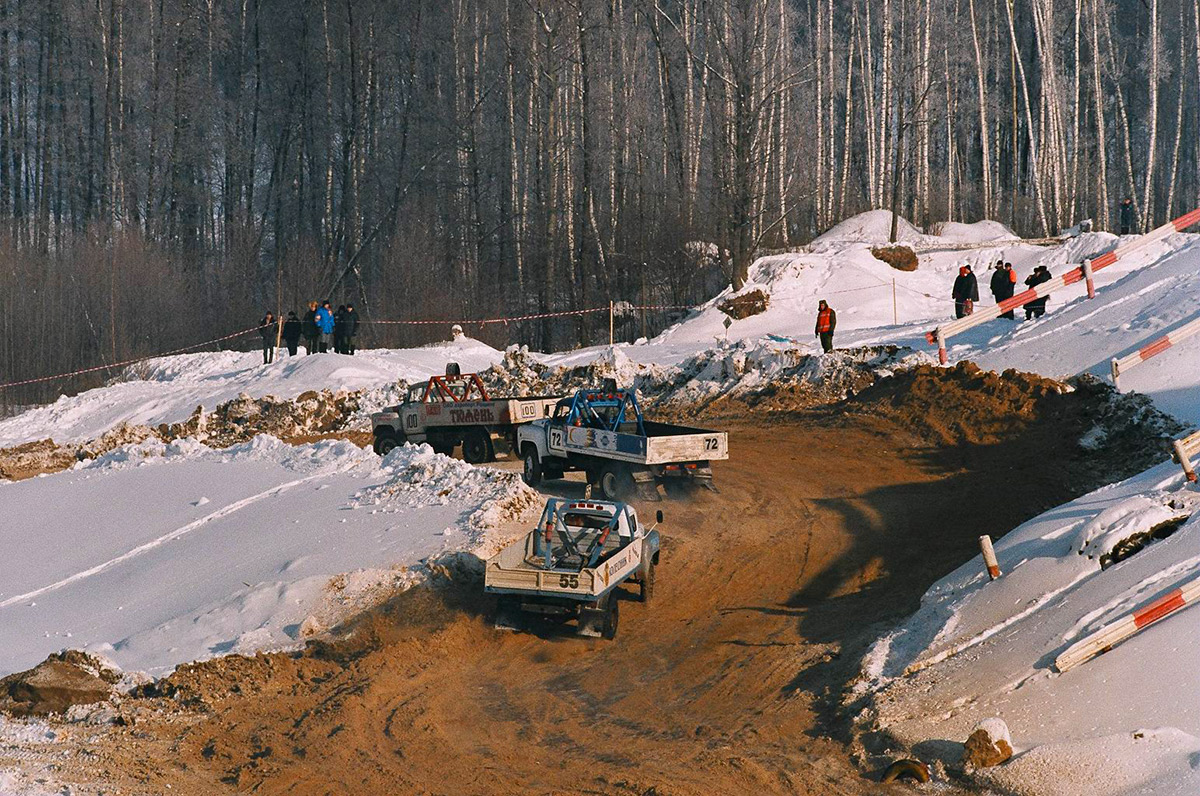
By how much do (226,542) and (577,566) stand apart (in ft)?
18.5

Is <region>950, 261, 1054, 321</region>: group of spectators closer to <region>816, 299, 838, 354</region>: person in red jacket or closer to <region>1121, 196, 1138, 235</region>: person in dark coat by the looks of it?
<region>816, 299, 838, 354</region>: person in red jacket

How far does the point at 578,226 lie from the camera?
47.7 metres

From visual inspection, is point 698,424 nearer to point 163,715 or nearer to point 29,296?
point 163,715

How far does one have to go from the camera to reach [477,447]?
851 inches

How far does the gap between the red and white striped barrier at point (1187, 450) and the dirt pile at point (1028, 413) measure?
6080 millimetres

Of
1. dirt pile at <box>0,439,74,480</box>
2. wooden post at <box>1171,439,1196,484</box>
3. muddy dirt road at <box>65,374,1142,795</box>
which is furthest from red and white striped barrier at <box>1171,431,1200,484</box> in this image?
dirt pile at <box>0,439,74,480</box>

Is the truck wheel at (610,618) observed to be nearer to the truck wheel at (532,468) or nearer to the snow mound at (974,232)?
the truck wheel at (532,468)

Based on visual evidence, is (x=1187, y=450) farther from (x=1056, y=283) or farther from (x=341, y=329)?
(x=341, y=329)

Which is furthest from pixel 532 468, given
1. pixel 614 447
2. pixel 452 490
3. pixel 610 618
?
pixel 610 618

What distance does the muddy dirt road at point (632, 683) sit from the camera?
9.59 metres

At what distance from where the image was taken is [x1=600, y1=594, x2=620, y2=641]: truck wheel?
42.6 feet

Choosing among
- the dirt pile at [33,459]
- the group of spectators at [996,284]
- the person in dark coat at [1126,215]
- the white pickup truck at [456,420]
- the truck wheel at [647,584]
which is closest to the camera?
the truck wheel at [647,584]

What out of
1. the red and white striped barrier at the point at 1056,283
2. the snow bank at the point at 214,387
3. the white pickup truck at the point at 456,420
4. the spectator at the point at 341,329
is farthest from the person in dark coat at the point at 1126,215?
the white pickup truck at the point at 456,420

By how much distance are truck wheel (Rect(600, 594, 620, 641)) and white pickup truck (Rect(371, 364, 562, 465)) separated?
27.0ft
